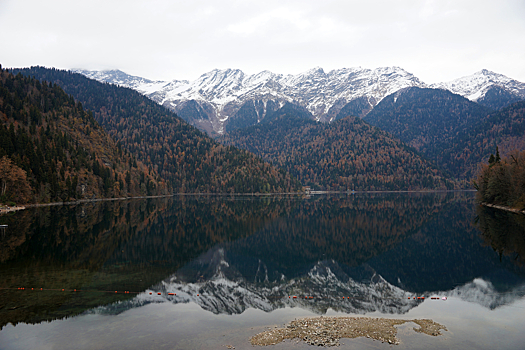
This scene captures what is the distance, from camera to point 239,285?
32375mm

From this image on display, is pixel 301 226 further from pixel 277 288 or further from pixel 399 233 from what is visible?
pixel 277 288

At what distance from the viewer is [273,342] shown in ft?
61.5

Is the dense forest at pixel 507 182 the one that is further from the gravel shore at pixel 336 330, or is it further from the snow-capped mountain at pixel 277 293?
the gravel shore at pixel 336 330

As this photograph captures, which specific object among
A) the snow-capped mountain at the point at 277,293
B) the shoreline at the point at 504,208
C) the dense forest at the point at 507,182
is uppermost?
the dense forest at the point at 507,182

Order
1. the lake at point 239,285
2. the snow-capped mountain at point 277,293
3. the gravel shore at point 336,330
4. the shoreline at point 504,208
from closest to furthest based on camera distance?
the gravel shore at point 336,330 → the lake at point 239,285 → the snow-capped mountain at point 277,293 → the shoreline at point 504,208

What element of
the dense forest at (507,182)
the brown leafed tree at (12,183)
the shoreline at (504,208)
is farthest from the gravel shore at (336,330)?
the brown leafed tree at (12,183)

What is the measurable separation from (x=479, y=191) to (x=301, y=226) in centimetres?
8561

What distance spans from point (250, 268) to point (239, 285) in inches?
265

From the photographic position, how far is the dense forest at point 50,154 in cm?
10688

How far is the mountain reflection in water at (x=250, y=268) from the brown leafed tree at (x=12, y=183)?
3658cm

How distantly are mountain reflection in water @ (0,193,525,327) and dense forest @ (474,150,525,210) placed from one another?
3469 cm

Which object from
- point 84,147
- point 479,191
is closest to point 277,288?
point 479,191

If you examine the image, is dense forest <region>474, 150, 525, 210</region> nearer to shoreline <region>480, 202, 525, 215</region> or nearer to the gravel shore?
shoreline <region>480, 202, 525, 215</region>

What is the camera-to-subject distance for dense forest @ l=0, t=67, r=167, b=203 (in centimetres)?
10688
